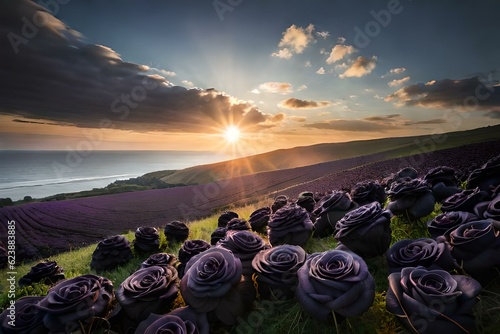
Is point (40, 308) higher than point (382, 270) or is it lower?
higher

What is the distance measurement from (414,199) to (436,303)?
1926mm

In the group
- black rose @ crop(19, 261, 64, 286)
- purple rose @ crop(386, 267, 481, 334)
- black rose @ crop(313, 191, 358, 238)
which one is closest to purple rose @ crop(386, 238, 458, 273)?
purple rose @ crop(386, 267, 481, 334)

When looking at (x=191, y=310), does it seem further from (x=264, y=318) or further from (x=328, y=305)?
(x=328, y=305)

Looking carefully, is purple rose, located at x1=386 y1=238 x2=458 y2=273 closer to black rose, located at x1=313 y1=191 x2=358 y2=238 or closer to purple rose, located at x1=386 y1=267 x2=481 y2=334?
purple rose, located at x1=386 y1=267 x2=481 y2=334

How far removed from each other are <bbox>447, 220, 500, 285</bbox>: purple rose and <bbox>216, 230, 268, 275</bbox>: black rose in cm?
170

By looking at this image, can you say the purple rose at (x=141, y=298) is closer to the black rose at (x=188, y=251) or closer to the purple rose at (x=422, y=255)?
the black rose at (x=188, y=251)

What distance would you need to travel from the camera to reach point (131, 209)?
17.8m

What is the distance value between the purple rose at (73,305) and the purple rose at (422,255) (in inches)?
109

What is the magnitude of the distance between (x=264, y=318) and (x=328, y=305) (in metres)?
0.83

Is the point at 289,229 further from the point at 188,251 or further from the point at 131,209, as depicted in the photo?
the point at 131,209

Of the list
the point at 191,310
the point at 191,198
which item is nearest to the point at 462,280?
the point at 191,310

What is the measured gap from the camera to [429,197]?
3.15m

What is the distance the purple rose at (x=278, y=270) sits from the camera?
2.16 meters

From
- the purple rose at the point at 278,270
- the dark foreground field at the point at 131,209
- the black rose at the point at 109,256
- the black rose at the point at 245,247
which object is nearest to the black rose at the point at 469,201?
the purple rose at the point at 278,270
